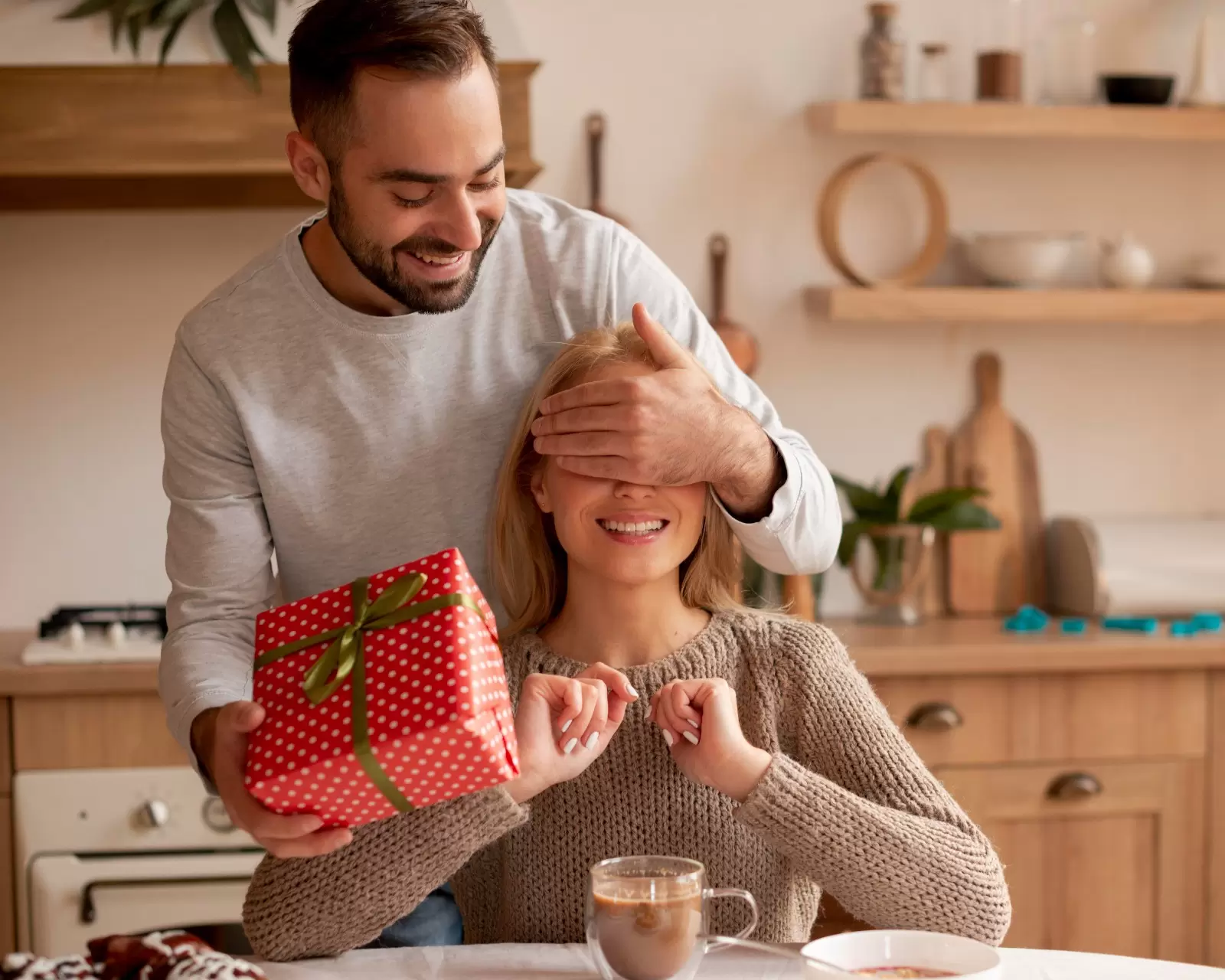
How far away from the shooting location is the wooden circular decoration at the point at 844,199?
2.80 meters

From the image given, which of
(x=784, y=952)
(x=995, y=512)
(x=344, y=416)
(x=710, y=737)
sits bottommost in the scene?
(x=995, y=512)

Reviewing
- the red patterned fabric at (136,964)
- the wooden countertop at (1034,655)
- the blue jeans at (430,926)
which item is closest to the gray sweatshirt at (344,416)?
the blue jeans at (430,926)

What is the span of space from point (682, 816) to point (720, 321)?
161cm

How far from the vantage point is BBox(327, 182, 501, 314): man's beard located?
Result: 1.37m

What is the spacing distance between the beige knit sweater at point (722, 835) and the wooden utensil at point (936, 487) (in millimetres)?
1547

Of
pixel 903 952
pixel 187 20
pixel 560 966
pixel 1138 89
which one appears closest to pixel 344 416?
pixel 560 966

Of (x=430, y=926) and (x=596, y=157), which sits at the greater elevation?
(x=596, y=157)

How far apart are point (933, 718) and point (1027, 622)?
332 mm

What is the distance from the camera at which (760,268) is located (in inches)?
115

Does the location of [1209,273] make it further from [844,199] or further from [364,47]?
[364,47]

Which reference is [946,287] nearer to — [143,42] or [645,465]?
[143,42]

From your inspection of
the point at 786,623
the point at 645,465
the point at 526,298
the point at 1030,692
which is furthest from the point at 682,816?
the point at 1030,692

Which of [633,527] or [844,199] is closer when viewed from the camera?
[633,527]

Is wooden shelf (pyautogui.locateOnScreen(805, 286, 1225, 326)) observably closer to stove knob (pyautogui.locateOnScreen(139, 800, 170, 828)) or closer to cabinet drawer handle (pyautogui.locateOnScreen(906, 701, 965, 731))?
cabinet drawer handle (pyautogui.locateOnScreen(906, 701, 965, 731))
